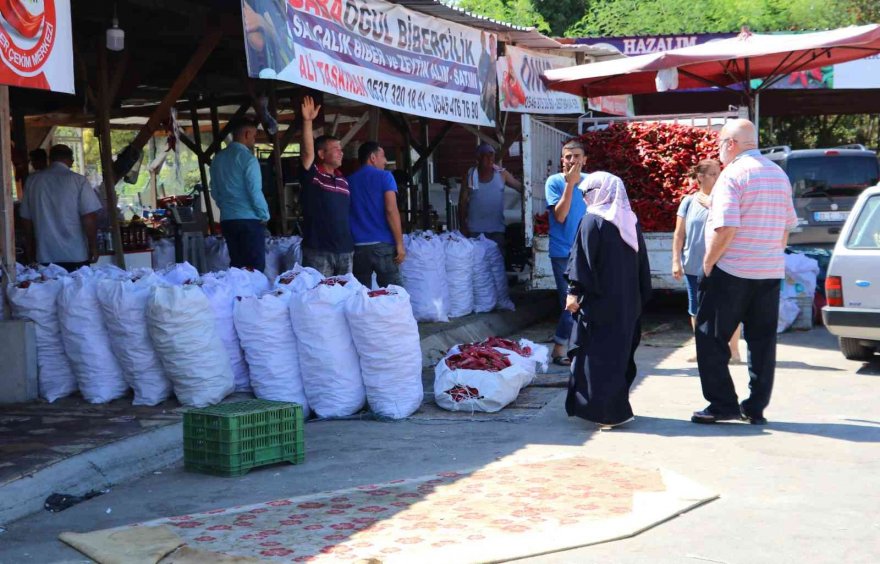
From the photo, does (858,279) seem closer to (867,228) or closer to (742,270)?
(867,228)

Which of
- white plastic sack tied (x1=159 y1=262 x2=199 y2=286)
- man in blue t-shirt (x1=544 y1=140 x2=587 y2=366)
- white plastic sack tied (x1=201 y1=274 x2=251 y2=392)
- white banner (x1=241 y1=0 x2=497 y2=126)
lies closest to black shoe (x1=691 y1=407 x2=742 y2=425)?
man in blue t-shirt (x1=544 y1=140 x2=587 y2=366)

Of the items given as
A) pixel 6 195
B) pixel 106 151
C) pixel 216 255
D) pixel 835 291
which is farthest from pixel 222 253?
pixel 835 291

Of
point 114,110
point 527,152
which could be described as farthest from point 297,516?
point 114,110

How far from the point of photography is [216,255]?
482 inches

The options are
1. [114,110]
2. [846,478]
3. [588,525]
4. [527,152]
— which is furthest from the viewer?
[114,110]

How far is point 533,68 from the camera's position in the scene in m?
14.2

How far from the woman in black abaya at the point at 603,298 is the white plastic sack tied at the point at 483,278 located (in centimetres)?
493

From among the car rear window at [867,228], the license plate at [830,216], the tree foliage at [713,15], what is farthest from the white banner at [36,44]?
the tree foliage at [713,15]

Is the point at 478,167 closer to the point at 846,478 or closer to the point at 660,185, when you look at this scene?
the point at 660,185

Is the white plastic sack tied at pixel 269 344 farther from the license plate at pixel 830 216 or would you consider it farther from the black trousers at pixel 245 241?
the license plate at pixel 830 216

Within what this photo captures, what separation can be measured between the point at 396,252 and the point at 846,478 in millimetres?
4907

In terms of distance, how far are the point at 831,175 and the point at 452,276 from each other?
7.00 m

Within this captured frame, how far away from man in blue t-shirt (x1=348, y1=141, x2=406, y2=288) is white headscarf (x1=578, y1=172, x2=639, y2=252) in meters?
2.60

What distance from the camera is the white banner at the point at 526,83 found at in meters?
13.3
